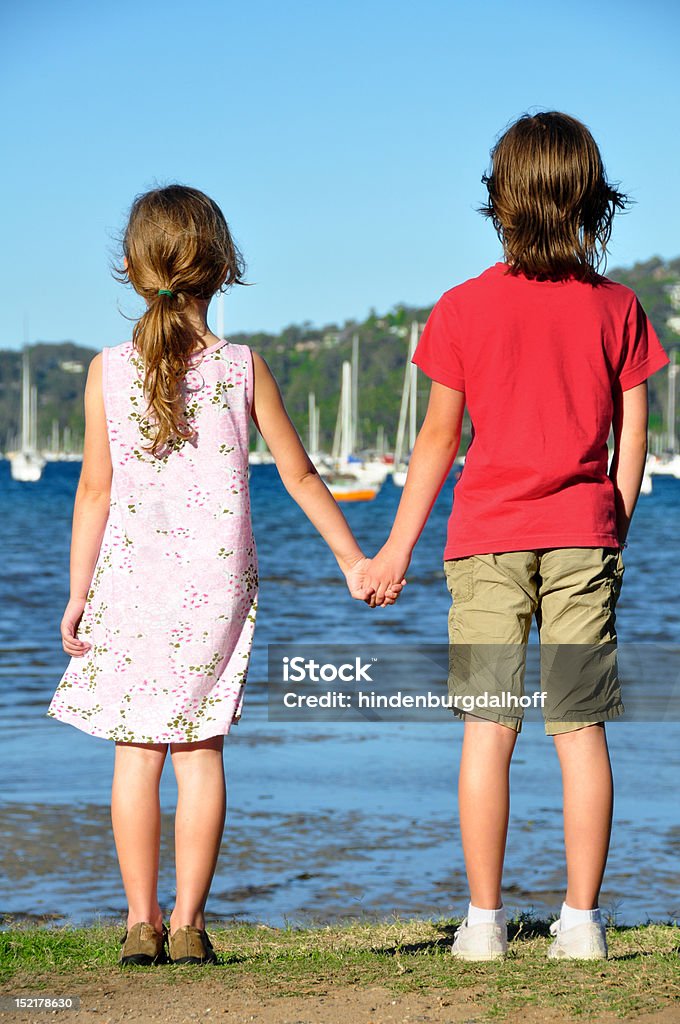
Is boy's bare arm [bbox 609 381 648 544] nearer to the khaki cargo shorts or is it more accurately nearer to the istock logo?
the khaki cargo shorts

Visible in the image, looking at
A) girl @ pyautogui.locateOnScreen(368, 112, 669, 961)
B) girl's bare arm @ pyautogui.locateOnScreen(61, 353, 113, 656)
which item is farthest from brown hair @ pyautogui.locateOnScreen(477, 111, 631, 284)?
girl's bare arm @ pyautogui.locateOnScreen(61, 353, 113, 656)

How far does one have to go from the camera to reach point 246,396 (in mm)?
2936

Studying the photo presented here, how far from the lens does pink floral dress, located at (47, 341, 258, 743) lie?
2861mm

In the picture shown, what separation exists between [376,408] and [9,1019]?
82.4 m

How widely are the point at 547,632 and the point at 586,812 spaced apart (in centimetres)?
41

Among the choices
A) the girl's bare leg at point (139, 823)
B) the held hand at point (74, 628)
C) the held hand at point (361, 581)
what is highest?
the held hand at point (361, 581)

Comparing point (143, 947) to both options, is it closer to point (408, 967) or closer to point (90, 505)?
point (408, 967)

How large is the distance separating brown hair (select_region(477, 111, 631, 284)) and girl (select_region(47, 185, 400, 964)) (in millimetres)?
666

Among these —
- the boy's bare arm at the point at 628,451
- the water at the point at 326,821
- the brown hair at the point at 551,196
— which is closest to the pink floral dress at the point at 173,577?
the brown hair at the point at 551,196

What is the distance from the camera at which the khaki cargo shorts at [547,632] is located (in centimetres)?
278

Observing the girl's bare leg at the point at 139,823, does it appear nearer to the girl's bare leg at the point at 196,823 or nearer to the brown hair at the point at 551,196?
the girl's bare leg at the point at 196,823

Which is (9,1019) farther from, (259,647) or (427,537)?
(427,537)

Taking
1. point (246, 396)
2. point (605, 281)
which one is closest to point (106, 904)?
point (246, 396)

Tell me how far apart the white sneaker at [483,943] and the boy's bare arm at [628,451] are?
0.94 m
